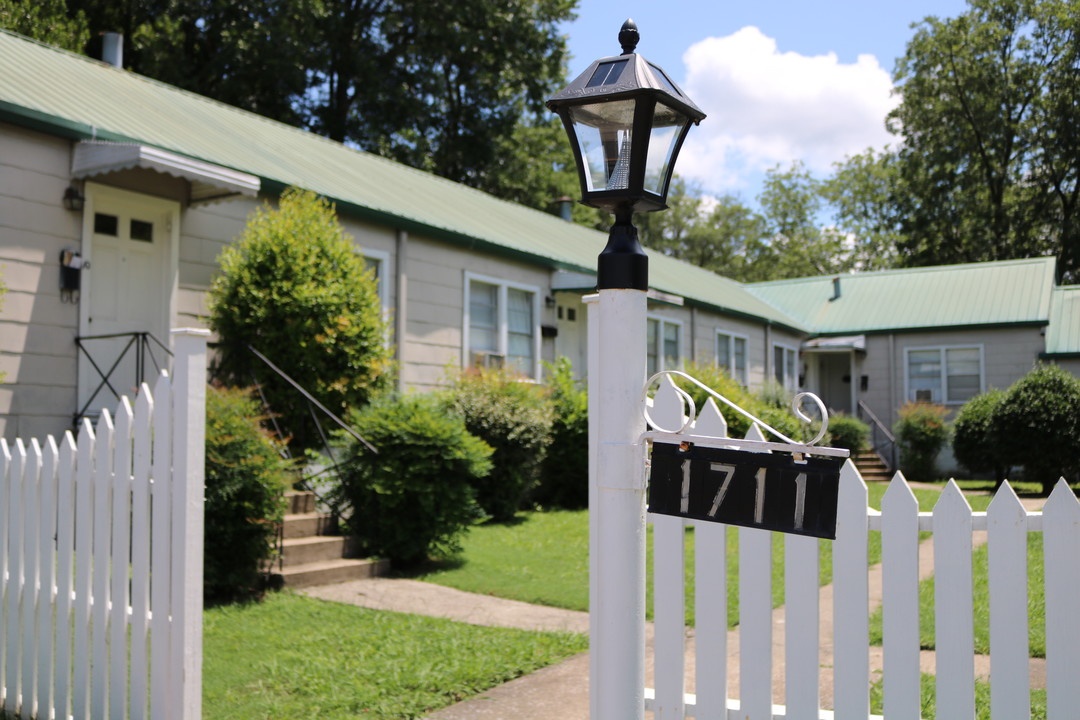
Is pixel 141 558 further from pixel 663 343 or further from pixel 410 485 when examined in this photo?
pixel 663 343

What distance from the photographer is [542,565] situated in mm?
8773

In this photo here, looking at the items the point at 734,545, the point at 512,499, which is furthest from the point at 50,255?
the point at 734,545

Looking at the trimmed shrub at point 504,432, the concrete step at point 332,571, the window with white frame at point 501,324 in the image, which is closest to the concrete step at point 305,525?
the concrete step at point 332,571

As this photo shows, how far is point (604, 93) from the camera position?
99.6 inches

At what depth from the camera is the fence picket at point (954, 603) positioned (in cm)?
284

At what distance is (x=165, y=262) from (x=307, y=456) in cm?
266

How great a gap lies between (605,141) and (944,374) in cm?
2496

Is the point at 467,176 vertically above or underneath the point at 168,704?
above

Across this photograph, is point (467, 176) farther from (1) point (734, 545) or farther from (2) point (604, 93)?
(2) point (604, 93)

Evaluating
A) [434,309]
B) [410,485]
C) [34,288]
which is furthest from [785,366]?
[34,288]

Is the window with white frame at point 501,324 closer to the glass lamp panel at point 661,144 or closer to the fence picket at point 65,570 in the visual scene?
the fence picket at point 65,570

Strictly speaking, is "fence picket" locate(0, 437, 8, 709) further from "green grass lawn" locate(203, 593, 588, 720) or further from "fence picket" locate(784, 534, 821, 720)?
"fence picket" locate(784, 534, 821, 720)

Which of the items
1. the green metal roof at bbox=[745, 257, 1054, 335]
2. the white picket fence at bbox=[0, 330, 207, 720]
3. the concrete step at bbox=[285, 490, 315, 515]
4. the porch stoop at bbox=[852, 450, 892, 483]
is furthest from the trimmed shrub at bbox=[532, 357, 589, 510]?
the green metal roof at bbox=[745, 257, 1054, 335]

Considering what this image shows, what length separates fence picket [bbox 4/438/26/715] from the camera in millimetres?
4664
